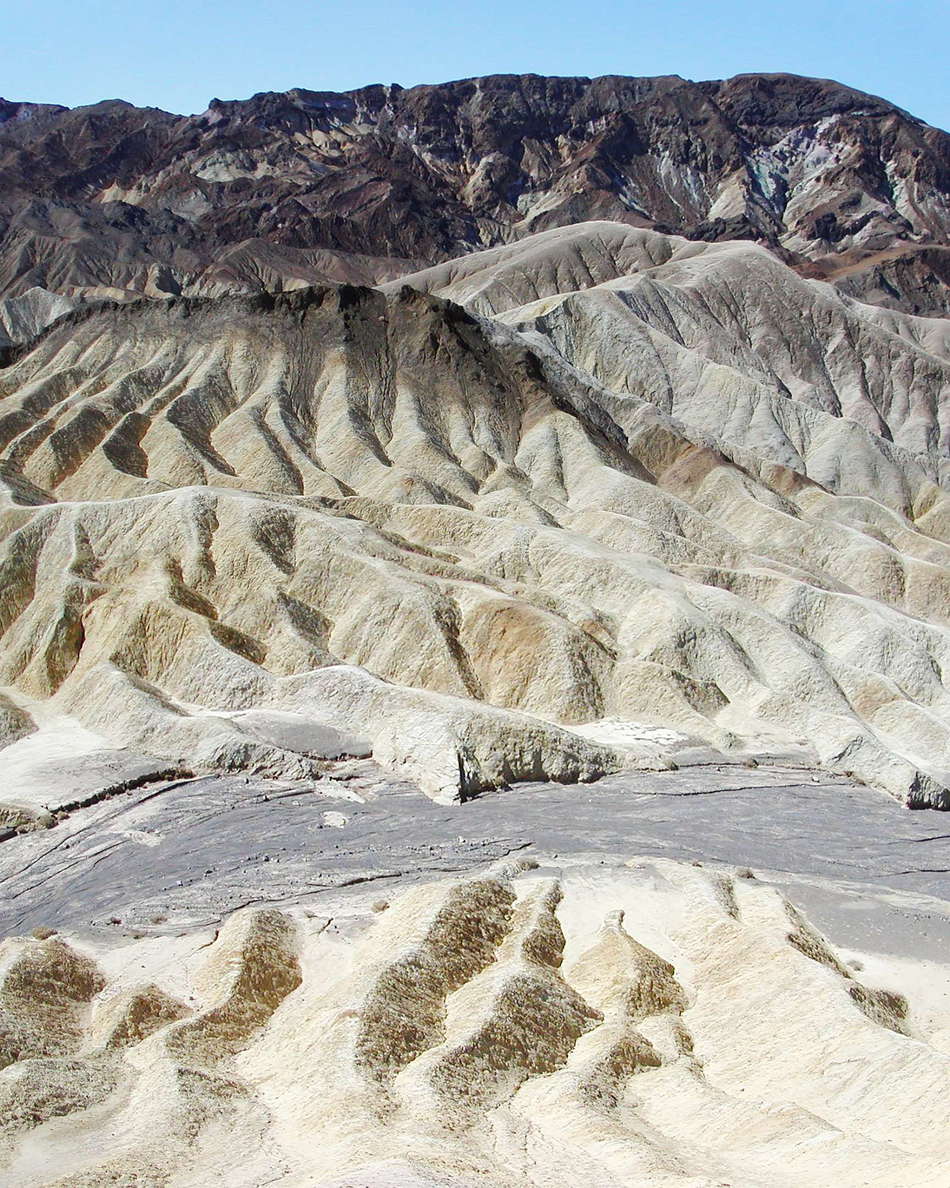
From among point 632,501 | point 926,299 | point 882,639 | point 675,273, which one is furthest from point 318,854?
point 926,299

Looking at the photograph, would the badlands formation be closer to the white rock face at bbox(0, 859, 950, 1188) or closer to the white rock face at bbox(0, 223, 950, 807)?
the white rock face at bbox(0, 859, 950, 1188)

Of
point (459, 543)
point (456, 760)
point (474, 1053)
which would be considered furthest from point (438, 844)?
point (459, 543)

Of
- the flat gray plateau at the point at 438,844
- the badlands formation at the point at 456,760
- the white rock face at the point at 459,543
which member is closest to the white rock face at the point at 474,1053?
the badlands formation at the point at 456,760

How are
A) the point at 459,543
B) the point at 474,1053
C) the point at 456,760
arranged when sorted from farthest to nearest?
the point at 459,543 < the point at 456,760 < the point at 474,1053

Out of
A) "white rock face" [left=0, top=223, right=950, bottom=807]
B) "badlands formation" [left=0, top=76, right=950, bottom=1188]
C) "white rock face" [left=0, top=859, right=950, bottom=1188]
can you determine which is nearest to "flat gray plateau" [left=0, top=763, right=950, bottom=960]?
"badlands formation" [left=0, top=76, right=950, bottom=1188]

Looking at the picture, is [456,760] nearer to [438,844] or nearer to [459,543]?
[438,844]

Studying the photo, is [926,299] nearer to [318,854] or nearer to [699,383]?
[699,383]
